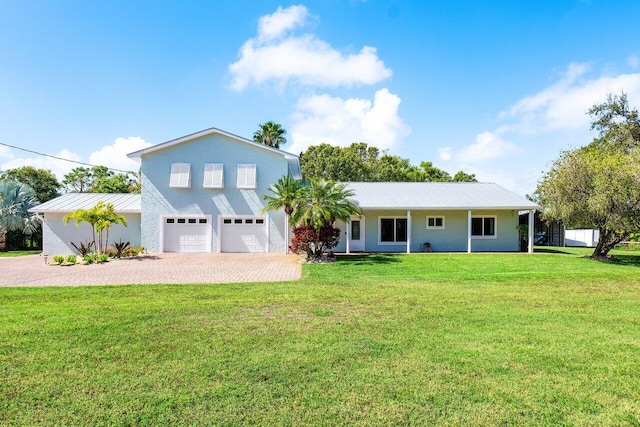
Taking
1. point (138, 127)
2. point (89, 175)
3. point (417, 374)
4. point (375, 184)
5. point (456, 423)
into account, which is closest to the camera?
point (456, 423)

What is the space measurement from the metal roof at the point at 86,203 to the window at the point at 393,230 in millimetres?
14719

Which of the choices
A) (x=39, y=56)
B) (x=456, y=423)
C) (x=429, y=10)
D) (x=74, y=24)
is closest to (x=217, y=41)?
(x=74, y=24)

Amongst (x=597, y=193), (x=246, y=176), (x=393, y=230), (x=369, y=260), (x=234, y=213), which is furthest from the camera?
(x=393, y=230)

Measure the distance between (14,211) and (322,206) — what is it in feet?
76.9

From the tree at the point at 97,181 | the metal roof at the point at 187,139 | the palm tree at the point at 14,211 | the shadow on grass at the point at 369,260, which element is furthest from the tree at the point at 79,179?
the shadow on grass at the point at 369,260

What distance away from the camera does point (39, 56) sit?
19.1m

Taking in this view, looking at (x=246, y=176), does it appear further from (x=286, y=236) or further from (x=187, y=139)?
(x=286, y=236)

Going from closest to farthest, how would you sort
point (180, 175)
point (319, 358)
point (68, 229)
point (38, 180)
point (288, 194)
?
point (319, 358) < point (288, 194) < point (180, 175) < point (68, 229) < point (38, 180)

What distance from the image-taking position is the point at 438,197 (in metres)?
22.8

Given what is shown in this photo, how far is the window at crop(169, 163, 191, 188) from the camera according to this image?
2119cm

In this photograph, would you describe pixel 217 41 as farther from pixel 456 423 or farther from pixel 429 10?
pixel 456 423

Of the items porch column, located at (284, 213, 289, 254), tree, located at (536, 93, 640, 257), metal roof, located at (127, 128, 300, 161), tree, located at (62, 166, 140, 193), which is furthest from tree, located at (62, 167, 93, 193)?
tree, located at (536, 93, 640, 257)

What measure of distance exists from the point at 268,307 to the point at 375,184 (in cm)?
1907

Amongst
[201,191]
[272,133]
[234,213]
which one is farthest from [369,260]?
[272,133]
